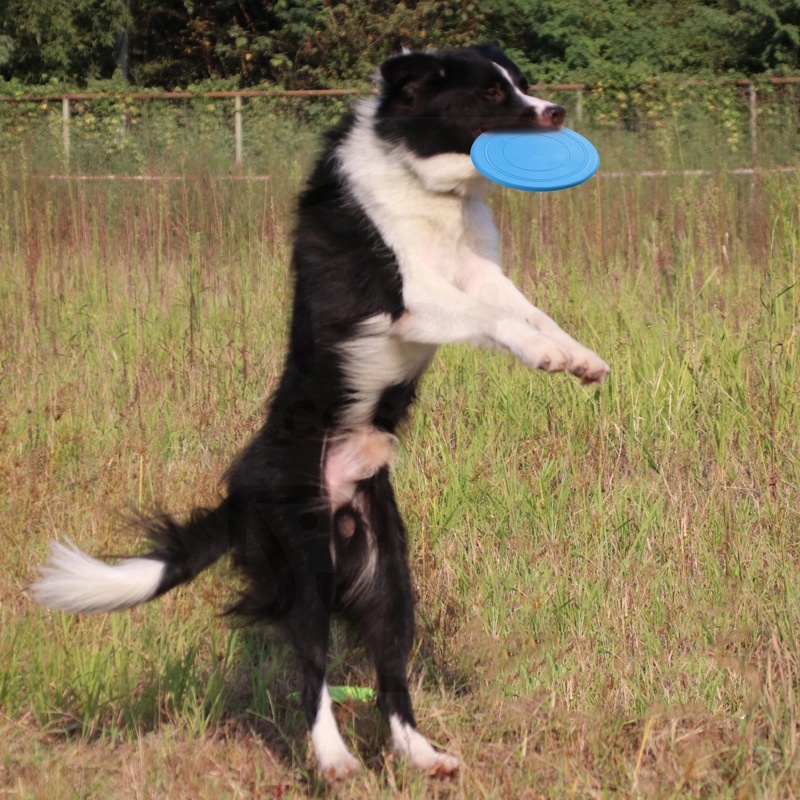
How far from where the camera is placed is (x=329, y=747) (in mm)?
2736

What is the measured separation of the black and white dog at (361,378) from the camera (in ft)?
9.43

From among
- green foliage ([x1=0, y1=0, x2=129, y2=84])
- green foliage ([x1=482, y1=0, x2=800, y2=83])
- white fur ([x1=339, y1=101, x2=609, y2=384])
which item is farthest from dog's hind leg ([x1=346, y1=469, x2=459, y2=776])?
green foliage ([x1=0, y1=0, x2=129, y2=84])

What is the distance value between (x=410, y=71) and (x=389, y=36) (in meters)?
19.7

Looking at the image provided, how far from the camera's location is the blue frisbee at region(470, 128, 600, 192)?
2965 millimetres

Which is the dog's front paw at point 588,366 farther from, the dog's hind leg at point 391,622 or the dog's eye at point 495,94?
the dog's eye at point 495,94

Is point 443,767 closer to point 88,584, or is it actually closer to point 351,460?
point 351,460

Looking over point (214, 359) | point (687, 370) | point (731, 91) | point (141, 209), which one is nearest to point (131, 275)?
point (141, 209)

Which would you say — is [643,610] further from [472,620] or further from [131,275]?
[131,275]

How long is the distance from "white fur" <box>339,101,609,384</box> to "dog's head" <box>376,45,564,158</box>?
0.17 ft

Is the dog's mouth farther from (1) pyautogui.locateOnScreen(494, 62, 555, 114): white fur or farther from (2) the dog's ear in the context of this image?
(2) the dog's ear

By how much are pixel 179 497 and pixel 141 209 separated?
3.15 meters

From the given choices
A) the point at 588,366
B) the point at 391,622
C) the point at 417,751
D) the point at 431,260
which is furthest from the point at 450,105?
the point at 417,751

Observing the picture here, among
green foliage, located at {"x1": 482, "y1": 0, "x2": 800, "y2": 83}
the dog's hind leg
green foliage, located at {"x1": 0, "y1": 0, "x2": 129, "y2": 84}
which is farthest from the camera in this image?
green foliage, located at {"x1": 0, "y1": 0, "x2": 129, "y2": 84}

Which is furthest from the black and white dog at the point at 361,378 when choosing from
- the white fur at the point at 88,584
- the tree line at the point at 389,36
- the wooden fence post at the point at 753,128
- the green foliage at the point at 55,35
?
the green foliage at the point at 55,35
